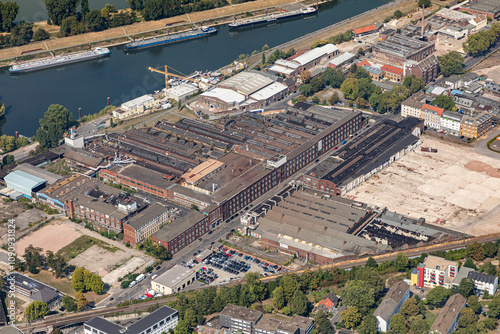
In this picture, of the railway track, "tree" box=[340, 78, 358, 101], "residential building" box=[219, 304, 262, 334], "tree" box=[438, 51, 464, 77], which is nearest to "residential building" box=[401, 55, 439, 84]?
"tree" box=[438, 51, 464, 77]

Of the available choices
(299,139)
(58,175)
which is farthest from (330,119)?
(58,175)

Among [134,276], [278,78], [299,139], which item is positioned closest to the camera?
[134,276]

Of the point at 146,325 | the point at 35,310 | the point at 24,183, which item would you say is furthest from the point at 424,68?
the point at 35,310

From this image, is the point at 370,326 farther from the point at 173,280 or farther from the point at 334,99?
the point at 334,99

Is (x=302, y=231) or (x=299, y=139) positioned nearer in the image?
(x=302, y=231)

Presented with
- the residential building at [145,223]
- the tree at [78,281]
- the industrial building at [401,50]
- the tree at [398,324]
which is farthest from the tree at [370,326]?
the industrial building at [401,50]

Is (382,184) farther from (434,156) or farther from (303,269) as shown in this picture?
(303,269)
